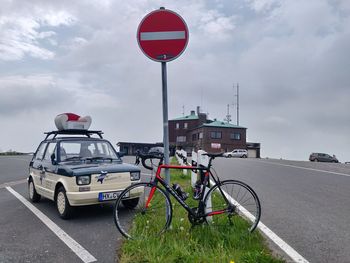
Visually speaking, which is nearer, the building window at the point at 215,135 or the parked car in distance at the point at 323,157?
the parked car in distance at the point at 323,157

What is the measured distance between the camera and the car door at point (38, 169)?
7.53 meters

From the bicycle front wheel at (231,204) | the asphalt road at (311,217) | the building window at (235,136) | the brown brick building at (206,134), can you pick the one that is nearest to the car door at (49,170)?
the bicycle front wheel at (231,204)

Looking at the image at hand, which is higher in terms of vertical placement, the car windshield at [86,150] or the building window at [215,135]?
the building window at [215,135]

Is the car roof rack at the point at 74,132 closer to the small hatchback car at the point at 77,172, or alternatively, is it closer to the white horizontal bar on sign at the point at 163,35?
the small hatchback car at the point at 77,172

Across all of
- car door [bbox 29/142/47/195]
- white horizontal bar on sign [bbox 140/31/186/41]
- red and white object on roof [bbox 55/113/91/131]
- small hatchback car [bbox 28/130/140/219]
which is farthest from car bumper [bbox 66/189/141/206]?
white horizontal bar on sign [bbox 140/31/186/41]

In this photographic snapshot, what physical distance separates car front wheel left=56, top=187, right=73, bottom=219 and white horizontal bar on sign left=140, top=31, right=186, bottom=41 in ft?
11.1

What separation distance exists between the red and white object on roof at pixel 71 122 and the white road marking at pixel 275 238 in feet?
14.0

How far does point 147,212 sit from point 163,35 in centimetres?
263

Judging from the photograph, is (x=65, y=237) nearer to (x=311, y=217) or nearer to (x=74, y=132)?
(x=74, y=132)

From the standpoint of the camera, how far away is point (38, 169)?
7723mm

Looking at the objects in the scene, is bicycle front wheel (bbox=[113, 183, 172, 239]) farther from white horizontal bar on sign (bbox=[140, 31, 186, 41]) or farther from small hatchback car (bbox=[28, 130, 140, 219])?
white horizontal bar on sign (bbox=[140, 31, 186, 41])

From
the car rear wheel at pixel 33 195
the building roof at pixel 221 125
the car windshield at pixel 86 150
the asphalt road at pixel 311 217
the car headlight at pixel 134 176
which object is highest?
the building roof at pixel 221 125

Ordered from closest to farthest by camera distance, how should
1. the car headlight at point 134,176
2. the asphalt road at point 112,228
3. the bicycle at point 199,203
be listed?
the asphalt road at point 112,228, the bicycle at point 199,203, the car headlight at point 134,176

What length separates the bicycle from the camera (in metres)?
4.69
